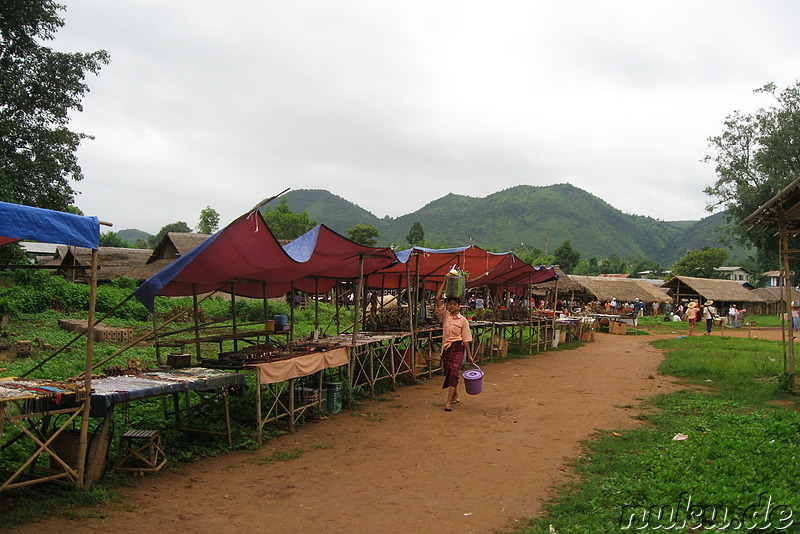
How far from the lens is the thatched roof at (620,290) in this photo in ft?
126

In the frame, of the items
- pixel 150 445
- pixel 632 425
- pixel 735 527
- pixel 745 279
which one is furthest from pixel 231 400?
pixel 745 279

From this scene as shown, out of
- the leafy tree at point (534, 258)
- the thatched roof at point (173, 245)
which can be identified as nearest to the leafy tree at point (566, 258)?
the leafy tree at point (534, 258)

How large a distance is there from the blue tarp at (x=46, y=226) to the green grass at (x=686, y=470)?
15.2 ft

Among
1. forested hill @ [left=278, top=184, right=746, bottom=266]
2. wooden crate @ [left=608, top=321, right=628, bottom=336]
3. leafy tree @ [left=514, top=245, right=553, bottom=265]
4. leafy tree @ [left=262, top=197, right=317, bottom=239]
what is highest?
forested hill @ [left=278, top=184, right=746, bottom=266]

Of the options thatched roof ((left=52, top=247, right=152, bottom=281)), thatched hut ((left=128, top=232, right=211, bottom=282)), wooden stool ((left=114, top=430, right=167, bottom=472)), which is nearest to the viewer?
wooden stool ((left=114, top=430, right=167, bottom=472))

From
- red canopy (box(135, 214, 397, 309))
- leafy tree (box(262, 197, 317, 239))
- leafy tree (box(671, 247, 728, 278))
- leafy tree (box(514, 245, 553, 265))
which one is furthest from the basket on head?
leafy tree (box(671, 247, 728, 278))

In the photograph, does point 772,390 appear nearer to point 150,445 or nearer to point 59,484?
point 150,445

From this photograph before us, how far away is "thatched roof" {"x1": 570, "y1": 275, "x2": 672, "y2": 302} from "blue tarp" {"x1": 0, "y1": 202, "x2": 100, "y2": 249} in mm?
35916

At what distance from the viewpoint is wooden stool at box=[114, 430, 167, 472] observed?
18.0 ft

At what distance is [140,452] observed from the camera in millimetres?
5660

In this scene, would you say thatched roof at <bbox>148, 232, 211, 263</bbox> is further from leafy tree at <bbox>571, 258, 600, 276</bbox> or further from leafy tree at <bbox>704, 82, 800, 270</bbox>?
leafy tree at <bbox>571, 258, 600, 276</bbox>

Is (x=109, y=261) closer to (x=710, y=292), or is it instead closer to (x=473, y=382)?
(x=473, y=382)

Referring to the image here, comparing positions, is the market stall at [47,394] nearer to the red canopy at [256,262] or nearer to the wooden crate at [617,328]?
the red canopy at [256,262]

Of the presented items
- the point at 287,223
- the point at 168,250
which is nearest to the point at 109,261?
the point at 168,250
